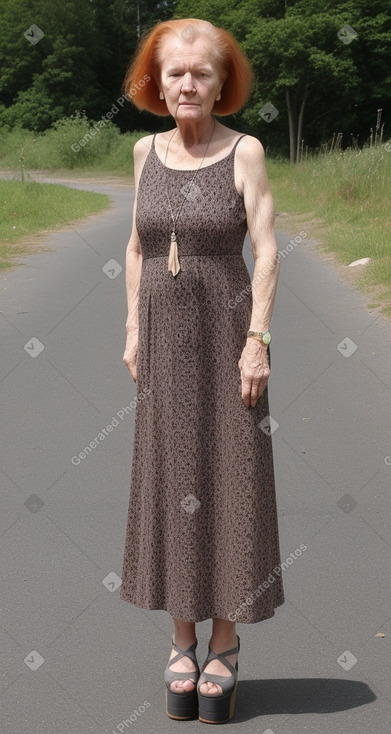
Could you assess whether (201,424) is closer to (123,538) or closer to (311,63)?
(123,538)

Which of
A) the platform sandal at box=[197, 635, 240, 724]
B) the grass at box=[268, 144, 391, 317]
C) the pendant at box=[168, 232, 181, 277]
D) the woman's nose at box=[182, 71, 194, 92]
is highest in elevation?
the woman's nose at box=[182, 71, 194, 92]

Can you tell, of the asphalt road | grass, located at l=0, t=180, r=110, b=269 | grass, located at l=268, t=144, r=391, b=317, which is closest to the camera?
the asphalt road

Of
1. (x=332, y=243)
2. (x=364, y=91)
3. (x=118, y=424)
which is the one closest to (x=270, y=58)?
(x=364, y=91)

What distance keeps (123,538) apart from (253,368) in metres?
2.13

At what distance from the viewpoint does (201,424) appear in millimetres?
3566

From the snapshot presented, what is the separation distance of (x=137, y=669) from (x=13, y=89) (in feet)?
229

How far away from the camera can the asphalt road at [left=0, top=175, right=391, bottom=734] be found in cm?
388

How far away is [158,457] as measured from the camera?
3607mm

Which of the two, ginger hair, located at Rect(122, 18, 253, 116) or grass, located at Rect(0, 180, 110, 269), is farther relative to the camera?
grass, located at Rect(0, 180, 110, 269)

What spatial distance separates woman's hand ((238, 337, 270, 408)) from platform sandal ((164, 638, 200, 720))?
2.85 ft

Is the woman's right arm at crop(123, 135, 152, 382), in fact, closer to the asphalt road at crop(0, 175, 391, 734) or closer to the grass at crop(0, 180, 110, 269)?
the asphalt road at crop(0, 175, 391, 734)

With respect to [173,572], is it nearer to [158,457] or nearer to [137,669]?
[158,457]

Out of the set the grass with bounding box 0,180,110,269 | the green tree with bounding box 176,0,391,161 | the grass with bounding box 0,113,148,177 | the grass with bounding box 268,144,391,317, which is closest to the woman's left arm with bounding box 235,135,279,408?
the grass with bounding box 268,144,391,317

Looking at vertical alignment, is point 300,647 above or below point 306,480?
above
